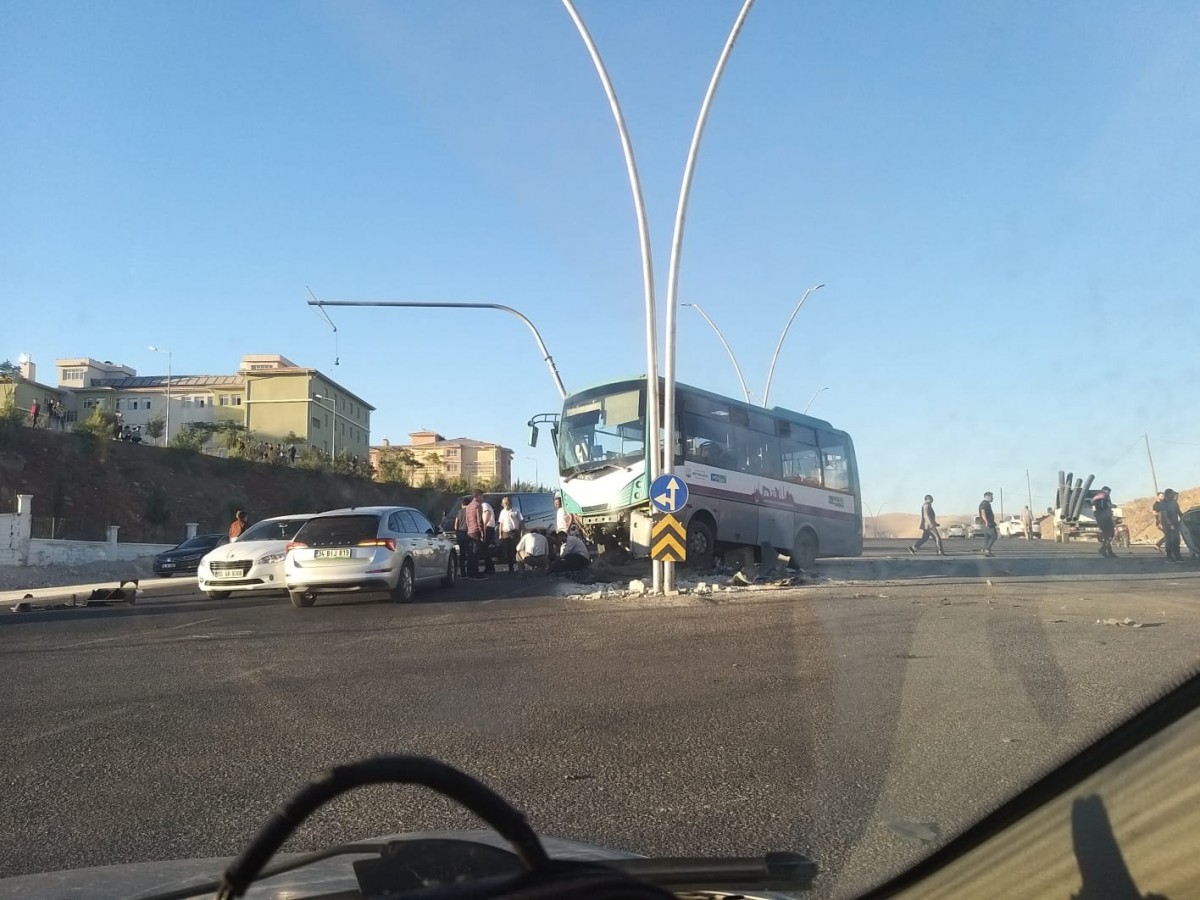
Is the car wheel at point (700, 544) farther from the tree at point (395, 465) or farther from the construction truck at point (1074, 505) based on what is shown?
the tree at point (395, 465)

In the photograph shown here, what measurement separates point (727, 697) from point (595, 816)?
281 cm

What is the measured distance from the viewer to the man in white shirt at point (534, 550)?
20.9 m

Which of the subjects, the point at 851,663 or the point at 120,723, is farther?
the point at 851,663

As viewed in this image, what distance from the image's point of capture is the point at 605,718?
249 inches

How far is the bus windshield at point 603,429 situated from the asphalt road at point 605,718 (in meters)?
7.12

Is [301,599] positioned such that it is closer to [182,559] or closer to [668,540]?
[668,540]

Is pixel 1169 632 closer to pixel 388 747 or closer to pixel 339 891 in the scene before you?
pixel 388 747

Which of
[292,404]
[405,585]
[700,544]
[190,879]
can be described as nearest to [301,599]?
[405,585]

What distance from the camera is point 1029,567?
1956 cm

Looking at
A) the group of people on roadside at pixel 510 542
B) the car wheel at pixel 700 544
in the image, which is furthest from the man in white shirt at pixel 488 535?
the car wheel at pixel 700 544

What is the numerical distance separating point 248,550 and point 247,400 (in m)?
80.4

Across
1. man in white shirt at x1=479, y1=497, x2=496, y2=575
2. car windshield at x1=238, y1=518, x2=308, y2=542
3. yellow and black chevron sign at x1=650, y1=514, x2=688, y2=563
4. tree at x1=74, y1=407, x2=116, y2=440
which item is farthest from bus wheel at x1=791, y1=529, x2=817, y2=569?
tree at x1=74, y1=407, x2=116, y2=440

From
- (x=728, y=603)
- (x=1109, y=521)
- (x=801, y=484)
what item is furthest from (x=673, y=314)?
(x=1109, y=521)

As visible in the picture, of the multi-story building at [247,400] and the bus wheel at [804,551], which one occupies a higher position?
the multi-story building at [247,400]
